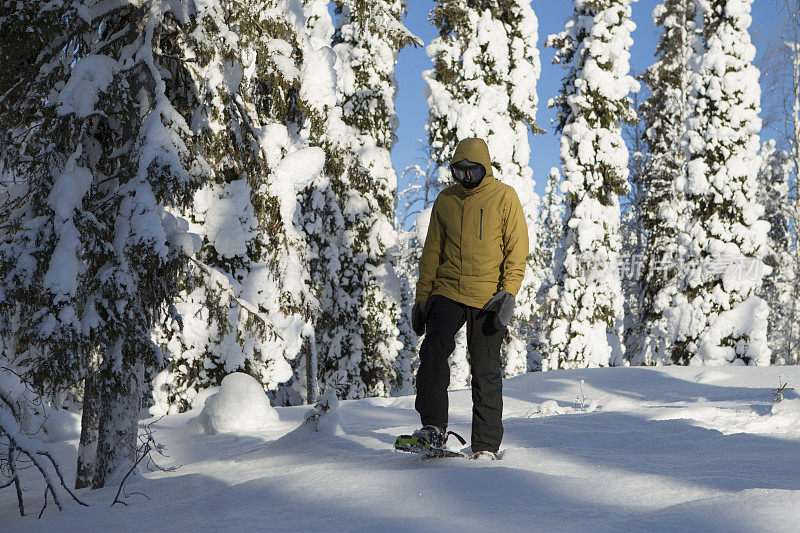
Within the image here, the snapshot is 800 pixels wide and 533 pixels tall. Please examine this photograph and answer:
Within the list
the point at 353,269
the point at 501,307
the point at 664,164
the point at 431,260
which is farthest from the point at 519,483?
the point at 664,164

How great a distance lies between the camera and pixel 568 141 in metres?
17.6

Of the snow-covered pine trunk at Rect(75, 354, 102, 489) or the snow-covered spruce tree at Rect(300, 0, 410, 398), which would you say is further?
the snow-covered spruce tree at Rect(300, 0, 410, 398)

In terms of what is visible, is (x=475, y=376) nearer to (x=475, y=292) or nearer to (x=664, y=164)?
(x=475, y=292)

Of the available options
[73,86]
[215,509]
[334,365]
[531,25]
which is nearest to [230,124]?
[73,86]

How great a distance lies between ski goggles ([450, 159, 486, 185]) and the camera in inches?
161

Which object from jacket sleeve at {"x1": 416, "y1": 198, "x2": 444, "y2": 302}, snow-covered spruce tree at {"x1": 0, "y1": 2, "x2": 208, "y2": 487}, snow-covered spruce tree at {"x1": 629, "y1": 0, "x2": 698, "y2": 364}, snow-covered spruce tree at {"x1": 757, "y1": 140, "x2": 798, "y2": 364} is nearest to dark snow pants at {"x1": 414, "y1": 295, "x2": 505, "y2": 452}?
jacket sleeve at {"x1": 416, "y1": 198, "x2": 444, "y2": 302}

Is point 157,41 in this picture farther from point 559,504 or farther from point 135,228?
point 559,504

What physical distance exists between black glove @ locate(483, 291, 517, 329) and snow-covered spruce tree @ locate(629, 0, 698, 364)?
48.4ft

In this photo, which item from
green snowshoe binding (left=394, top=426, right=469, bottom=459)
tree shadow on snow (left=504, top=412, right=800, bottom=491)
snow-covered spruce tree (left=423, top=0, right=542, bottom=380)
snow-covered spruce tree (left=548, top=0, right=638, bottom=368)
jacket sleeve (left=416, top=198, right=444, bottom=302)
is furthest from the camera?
snow-covered spruce tree (left=548, top=0, right=638, bottom=368)

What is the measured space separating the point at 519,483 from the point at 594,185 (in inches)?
601

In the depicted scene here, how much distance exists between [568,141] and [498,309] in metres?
14.7

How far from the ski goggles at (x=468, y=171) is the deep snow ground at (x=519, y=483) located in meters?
1.73

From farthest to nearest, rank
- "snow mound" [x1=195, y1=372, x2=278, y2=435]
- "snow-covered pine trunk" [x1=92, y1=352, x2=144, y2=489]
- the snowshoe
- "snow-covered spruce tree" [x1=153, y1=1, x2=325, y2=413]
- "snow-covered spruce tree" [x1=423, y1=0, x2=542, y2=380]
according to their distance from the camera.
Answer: "snow-covered spruce tree" [x1=423, y1=0, x2=542, y2=380], "snow-covered spruce tree" [x1=153, y1=1, x2=325, y2=413], "snow mound" [x1=195, y1=372, x2=278, y2=435], "snow-covered pine trunk" [x1=92, y1=352, x2=144, y2=489], the snowshoe

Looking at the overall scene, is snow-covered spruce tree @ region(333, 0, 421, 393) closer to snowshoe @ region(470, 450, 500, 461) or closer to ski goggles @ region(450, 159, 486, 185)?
ski goggles @ region(450, 159, 486, 185)
